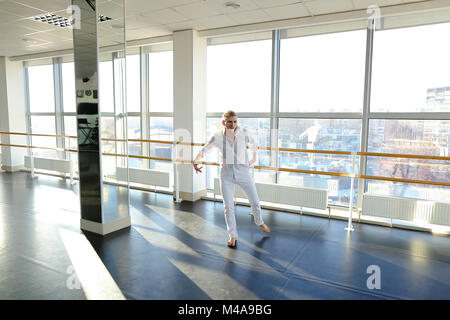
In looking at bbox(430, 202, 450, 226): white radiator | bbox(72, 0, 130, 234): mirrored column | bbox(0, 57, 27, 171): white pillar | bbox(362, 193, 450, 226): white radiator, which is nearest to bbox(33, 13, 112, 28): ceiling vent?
bbox(72, 0, 130, 234): mirrored column

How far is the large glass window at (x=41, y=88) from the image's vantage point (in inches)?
343

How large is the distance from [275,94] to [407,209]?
2.82m

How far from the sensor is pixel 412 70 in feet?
15.1

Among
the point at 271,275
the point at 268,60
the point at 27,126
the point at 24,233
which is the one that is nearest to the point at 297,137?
the point at 268,60

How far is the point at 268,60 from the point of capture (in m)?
5.62

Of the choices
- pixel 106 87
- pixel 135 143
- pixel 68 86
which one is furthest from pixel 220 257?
pixel 68 86

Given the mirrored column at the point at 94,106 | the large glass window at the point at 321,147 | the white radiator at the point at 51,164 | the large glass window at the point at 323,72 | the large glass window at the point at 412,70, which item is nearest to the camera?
the mirrored column at the point at 94,106

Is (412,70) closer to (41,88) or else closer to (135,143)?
(135,143)

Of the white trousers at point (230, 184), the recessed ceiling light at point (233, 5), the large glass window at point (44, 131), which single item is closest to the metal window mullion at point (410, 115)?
the white trousers at point (230, 184)

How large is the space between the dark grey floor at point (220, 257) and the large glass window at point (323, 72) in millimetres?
1943

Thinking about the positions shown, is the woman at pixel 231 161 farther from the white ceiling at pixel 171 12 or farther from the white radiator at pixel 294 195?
the white ceiling at pixel 171 12

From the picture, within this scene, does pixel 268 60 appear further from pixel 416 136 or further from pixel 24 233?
pixel 24 233

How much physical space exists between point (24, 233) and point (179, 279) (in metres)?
2.49

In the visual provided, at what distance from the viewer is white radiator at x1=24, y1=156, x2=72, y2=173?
24.0 feet
